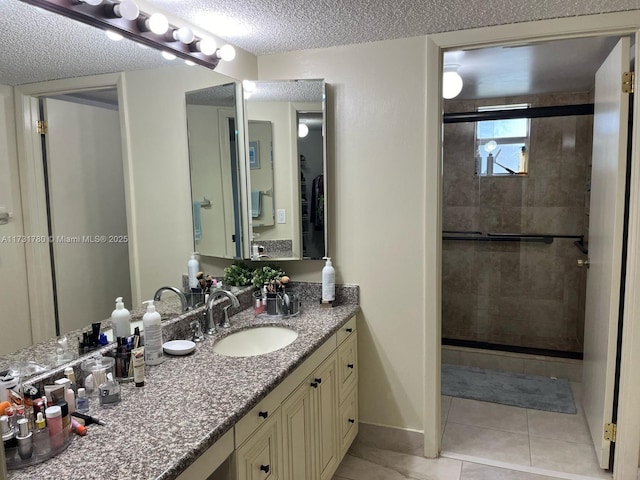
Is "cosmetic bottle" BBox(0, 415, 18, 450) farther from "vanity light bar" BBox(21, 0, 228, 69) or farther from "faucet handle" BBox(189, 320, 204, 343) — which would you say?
"vanity light bar" BBox(21, 0, 228, 69)

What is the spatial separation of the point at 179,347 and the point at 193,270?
0.46 metres

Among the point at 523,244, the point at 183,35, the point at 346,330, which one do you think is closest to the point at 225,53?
the point at 183,35

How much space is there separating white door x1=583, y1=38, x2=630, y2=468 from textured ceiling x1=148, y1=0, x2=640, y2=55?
45cm

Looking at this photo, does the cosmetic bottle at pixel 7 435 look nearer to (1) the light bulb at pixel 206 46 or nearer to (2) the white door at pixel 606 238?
(1) the light bulb at pixel 206 46

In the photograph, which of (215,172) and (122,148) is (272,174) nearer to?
(215,172)

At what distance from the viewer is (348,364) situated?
8.09 ft

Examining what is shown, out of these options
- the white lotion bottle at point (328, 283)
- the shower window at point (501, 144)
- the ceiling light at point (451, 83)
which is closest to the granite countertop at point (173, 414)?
the white lotion bottle at point (328, 283)

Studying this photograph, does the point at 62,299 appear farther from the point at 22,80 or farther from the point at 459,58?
the point at 459,58

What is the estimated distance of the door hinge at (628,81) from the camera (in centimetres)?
213

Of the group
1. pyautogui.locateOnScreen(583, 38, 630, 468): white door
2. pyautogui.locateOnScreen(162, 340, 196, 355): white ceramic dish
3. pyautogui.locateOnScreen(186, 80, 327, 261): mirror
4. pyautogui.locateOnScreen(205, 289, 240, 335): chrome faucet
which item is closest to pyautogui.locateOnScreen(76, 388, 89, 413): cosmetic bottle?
pyautogui.locateOnScreen(162, 340, 196, 355): white ceramic dish

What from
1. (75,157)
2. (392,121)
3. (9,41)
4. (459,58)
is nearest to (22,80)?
(9,41)

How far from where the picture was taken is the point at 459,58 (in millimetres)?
2775

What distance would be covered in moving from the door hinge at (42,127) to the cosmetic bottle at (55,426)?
2.71 feet

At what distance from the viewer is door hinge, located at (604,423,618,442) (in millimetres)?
2340
